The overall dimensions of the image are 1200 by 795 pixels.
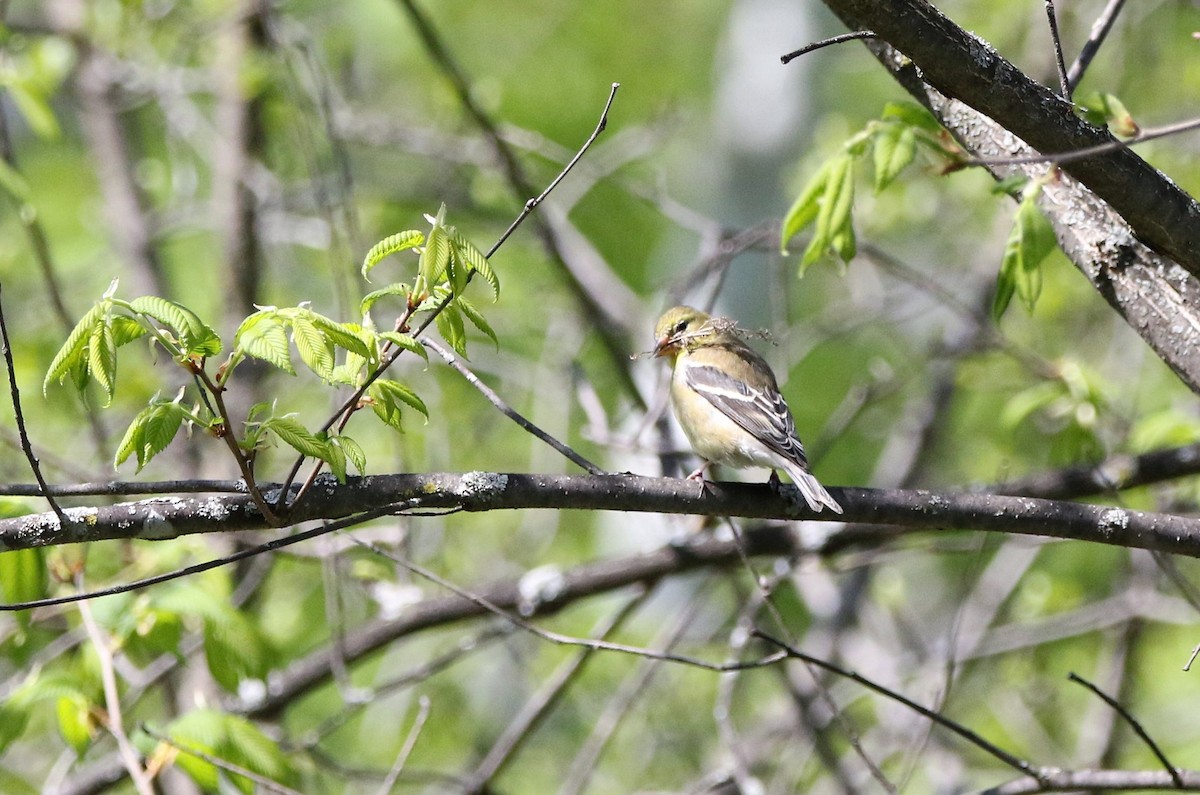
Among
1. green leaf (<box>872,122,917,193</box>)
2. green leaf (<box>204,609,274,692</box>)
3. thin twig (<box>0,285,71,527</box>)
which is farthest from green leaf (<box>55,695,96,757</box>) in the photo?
green leaf (<box>872,122,917,193</box>)

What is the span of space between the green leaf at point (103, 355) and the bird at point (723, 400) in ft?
7.02

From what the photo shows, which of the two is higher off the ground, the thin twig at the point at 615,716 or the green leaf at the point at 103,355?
the green leaf at the point at 103,355

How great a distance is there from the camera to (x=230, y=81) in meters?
7.34

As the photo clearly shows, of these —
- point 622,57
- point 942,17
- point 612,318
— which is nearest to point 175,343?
point 942,17

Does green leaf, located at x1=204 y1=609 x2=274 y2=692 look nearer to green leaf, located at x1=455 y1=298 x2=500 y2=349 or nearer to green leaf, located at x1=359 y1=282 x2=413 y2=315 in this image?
green leaf, located at x1=359 y1=282 x2=413 y2=315

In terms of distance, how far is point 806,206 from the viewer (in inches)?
150

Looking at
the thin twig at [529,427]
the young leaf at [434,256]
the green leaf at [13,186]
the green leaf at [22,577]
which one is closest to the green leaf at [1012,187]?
the thin twig at [529,427]

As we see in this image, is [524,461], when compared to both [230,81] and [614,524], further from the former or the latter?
[230,81]

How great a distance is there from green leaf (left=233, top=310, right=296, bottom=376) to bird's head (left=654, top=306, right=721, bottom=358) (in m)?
2.72

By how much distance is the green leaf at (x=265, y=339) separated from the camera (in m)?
2.26

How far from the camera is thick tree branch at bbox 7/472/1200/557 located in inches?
101

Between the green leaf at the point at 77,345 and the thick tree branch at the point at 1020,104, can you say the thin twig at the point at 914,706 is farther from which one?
the green leaf at the point at 77,345

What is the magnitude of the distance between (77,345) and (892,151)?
2.24 metres

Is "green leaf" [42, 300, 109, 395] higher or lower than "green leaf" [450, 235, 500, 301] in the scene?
lower
